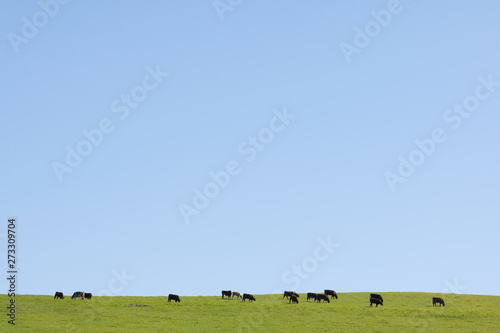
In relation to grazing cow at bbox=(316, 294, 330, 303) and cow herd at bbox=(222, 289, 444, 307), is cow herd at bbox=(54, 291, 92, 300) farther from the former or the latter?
grazing cow at bbox=(316, 294, 330, 303)

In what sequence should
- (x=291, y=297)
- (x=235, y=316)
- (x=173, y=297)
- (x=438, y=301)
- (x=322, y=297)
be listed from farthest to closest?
1. (x=322, y=297)
2. (x=438, y=301)
3. (x=291, y=297)
4. (x=173, y=297)
5. (x=235, y=316)

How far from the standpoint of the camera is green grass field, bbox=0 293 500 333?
153ft

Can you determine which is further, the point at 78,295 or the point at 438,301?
the point at 438,301

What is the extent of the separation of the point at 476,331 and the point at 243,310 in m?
19.8

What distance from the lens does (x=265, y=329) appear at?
46469 millimetres

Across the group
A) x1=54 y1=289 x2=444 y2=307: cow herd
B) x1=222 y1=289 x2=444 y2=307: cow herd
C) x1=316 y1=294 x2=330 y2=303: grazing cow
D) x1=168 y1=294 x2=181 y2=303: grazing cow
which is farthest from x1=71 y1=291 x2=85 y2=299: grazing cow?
x1=316 y1=294 x2=330 y2=303: grazing cow

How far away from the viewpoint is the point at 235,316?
51312 mm

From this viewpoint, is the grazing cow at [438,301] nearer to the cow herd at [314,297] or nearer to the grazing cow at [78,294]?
the cow herd at [314,297]

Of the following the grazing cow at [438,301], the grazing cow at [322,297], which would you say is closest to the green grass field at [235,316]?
the grazing cow at [322,297]

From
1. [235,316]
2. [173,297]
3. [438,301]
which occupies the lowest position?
[235,316]

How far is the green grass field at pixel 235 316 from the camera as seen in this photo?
4656 centimetres

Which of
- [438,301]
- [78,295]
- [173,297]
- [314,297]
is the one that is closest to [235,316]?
[173,297]

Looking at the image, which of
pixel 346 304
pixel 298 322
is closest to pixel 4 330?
pixel 298 322

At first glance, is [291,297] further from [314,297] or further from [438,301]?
[438,301]
